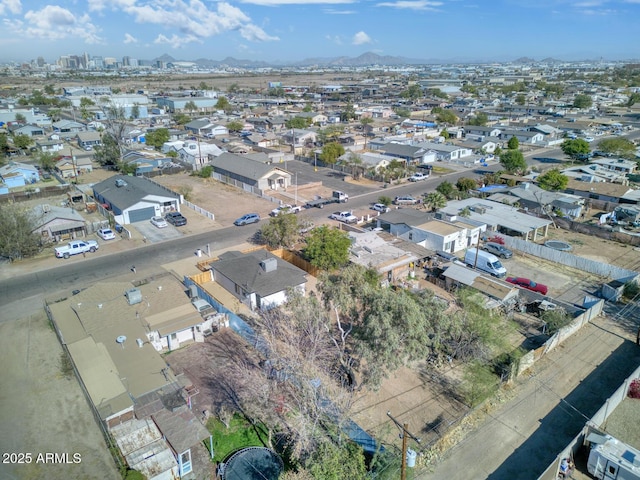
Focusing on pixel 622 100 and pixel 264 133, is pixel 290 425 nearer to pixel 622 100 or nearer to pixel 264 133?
pixel 264 133

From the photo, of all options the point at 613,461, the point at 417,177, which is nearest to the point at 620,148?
the point at 417,177

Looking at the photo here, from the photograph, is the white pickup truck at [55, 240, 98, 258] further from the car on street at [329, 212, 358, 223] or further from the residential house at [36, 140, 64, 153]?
the residential house at [36, 140, 64, 153]

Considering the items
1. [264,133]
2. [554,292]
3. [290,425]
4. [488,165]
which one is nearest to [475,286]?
[554,292]

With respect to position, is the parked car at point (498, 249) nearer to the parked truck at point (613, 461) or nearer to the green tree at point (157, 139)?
the parked truck at point (613, 461)

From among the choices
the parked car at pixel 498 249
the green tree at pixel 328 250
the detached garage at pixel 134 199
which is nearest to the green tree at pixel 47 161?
the detached garage at pixel 134 199

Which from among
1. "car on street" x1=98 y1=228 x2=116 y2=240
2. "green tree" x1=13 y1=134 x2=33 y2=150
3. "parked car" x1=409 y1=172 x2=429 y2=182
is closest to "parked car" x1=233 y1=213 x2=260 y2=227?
"car on street" x1=98 y1=228 x2=116 y2=240

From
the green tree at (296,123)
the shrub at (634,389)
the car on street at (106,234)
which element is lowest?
the shrub at (634,389)
